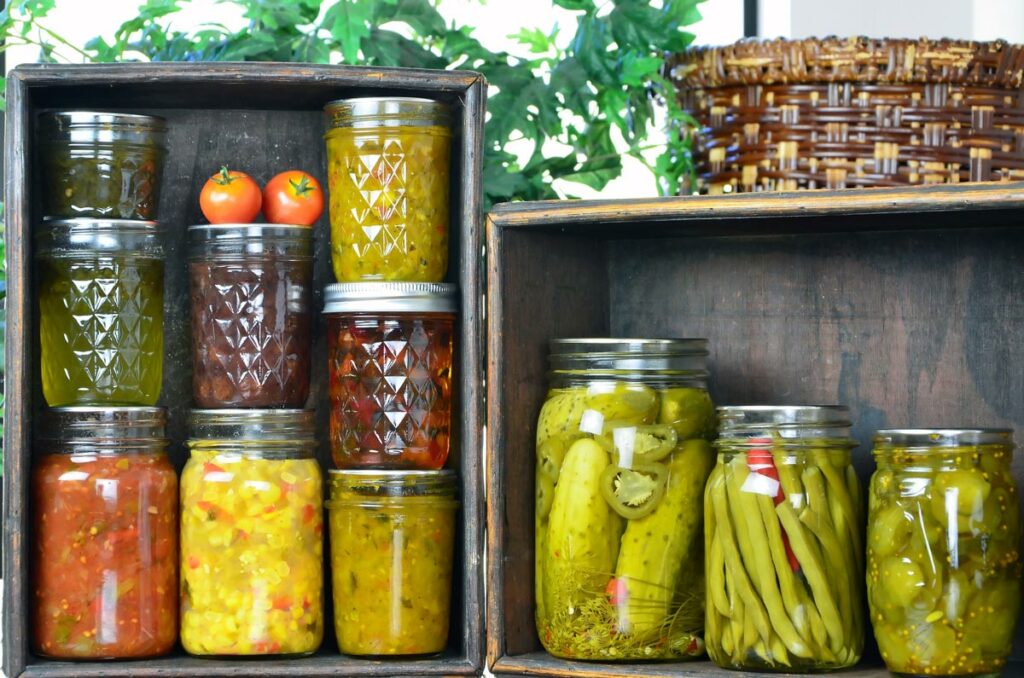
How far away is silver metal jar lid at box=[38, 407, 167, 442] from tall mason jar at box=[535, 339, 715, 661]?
0.37 metres

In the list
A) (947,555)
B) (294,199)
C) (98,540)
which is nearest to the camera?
(947,555)

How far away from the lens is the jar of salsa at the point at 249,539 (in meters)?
1.13

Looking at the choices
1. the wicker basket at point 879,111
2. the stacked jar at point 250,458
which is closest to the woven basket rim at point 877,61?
the wicker basket at point 879,111

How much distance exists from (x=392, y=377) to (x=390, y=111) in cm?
24

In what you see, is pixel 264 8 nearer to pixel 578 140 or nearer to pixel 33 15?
pixel 33 15

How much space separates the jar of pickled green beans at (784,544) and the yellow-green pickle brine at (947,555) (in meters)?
0.04

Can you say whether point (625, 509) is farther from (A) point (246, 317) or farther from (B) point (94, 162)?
(B) point (94, 162)

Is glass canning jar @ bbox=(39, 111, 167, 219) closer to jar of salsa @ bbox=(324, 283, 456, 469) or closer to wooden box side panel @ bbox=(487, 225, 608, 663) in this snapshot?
jar of salsa @ bbox=(324, 283, 456, 469)

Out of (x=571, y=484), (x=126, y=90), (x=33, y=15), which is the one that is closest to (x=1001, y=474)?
(x=571, y=484)

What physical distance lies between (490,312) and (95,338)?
35cm

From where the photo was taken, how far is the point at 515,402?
1148 mm

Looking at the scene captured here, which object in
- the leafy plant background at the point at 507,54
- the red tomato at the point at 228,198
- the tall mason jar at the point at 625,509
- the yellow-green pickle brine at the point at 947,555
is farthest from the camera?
the leafy plant background at the point at 507,54

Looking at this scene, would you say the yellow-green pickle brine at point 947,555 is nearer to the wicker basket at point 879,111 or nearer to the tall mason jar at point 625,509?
the tall mason jar at point 625,509

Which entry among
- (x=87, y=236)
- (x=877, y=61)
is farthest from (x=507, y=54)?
(x=87, y=236)
